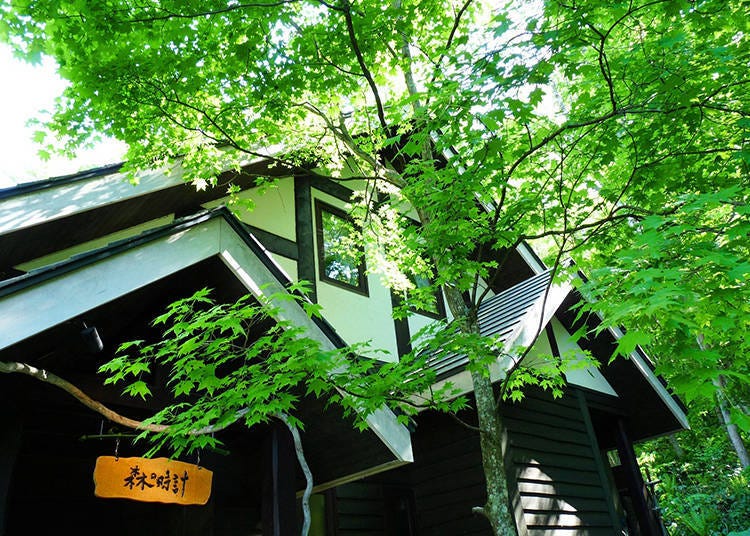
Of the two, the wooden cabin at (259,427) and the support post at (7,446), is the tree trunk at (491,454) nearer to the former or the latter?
the wooden cabin at (259,427)

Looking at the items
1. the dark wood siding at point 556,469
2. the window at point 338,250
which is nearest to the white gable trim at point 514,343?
the dark wood siding at point 556,469

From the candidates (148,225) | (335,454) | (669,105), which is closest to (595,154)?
(669,105)

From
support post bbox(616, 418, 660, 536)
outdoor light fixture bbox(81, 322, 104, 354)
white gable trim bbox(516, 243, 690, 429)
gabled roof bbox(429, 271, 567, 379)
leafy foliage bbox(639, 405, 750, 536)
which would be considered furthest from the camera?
leafy foliage bbox(639, 405, 750, 536)

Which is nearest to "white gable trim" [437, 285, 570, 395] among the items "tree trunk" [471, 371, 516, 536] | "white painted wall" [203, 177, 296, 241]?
"tree trunk" [471, 371, 516, 536]

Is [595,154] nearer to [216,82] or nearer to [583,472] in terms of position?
[216,82]

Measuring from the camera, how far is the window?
8.45 metres

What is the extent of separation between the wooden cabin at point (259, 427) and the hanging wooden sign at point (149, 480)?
7.9 inches

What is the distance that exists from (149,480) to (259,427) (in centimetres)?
116

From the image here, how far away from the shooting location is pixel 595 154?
5.12 meters

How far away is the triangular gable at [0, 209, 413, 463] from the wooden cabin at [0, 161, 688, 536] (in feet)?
0.04

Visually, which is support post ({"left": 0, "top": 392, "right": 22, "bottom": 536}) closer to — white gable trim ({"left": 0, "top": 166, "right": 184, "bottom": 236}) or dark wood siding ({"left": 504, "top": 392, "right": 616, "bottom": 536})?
white gable trim ({"left": 0, "top": 166, "right": 184, "bottom": 236})

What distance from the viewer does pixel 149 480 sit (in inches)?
185

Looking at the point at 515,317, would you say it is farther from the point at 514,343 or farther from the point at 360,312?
the point at 360,312

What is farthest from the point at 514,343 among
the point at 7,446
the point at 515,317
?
the point at 7,446
